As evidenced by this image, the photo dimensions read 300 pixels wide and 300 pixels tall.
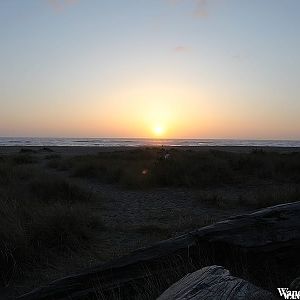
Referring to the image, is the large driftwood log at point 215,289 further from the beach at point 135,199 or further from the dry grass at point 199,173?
the dry grass at point 199,173

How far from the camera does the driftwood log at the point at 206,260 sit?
13.3ft

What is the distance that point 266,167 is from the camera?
670 inches

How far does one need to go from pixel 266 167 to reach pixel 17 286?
45.0ft

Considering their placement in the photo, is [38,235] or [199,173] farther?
[199,173]

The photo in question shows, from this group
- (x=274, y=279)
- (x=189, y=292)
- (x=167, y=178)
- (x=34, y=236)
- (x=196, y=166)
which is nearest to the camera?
(x=189, y=292)

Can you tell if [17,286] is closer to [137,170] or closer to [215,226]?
[215,226]

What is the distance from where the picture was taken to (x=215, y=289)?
2773 millimetres

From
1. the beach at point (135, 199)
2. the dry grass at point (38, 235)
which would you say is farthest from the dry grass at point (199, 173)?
the dry grass at point (38, 235)

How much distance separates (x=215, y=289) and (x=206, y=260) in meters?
1.44

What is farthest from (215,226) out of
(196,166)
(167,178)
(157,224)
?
(196,166)

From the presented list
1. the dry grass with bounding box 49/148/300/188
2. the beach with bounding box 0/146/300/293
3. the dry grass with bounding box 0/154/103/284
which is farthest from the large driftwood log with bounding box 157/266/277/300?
the dry grass with bounding box 49/148/300/188

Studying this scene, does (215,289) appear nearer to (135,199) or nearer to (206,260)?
(206,260)

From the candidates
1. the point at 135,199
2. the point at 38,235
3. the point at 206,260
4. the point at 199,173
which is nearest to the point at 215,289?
the point at 206,260

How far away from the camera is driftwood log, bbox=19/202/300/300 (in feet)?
13.3
